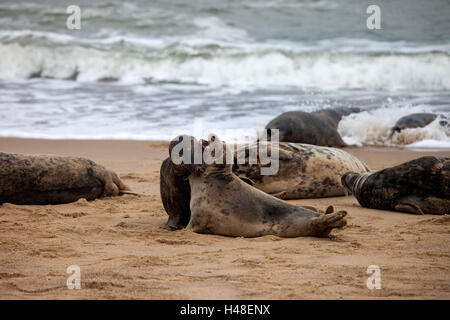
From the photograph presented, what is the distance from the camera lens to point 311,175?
7.22 metres

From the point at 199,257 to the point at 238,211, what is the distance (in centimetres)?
77

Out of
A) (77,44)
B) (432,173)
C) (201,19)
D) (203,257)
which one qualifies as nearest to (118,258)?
(203,257)

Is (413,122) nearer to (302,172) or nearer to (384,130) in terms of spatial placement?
(384,130)

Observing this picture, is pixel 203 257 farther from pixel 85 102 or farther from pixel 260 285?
pixel 85 102

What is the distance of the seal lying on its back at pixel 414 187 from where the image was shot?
6191mm

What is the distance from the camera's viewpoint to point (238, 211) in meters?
5.20

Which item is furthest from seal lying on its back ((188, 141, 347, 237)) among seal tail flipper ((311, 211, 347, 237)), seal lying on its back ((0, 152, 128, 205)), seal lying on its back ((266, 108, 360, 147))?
seal lying on its back ((266, 108, 360, 147))

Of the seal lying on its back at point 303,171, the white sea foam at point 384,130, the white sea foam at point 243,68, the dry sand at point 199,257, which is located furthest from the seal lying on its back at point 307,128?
the white sea foam at point 243,68

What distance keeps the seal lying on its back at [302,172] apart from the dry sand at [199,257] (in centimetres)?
38

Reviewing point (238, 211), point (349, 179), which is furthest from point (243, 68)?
point (238, 211)

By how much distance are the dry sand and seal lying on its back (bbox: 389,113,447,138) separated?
5.46 metres

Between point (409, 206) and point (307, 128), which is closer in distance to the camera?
point (409, 206)

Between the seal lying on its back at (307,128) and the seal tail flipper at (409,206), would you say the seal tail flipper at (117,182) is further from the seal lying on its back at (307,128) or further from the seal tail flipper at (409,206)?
the seal lying on its back at (307,128)

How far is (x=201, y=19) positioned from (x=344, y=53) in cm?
591
